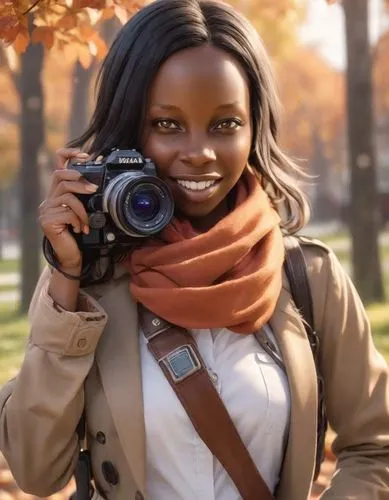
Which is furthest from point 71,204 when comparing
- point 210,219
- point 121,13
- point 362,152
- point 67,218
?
point 362,152

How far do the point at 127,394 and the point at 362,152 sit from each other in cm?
913

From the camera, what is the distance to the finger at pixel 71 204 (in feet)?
6.52

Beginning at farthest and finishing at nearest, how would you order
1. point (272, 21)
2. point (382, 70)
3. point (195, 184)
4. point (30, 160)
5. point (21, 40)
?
point (382, 70)
point (272, 21)
point (30, 160)
point (21, 40)
point (195, 184)

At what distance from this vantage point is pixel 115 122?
2088mm

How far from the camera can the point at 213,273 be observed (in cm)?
206

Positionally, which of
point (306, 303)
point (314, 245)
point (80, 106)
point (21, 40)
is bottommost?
point (306, 303)

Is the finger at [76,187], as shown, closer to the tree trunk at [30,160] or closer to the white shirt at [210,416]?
the white shirt at [210,416]

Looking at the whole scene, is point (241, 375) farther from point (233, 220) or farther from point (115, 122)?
point (115, 122)

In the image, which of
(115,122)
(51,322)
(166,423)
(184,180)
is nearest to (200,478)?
(166,423)

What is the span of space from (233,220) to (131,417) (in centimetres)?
52

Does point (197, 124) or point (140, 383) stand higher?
point (197, 124)

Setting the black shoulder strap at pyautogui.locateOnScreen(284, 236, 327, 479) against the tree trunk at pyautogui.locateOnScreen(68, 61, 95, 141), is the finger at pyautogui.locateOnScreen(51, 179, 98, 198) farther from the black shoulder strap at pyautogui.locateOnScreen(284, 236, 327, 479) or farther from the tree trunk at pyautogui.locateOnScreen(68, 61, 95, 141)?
the tree trunk at pyautogui.locateOnScreen(68, 61, 95, 141)

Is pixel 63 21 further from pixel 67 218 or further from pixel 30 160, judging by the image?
pixel 30 160

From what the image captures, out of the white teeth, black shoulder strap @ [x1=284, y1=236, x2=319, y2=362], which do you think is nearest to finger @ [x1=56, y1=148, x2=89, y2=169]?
the white teeth
